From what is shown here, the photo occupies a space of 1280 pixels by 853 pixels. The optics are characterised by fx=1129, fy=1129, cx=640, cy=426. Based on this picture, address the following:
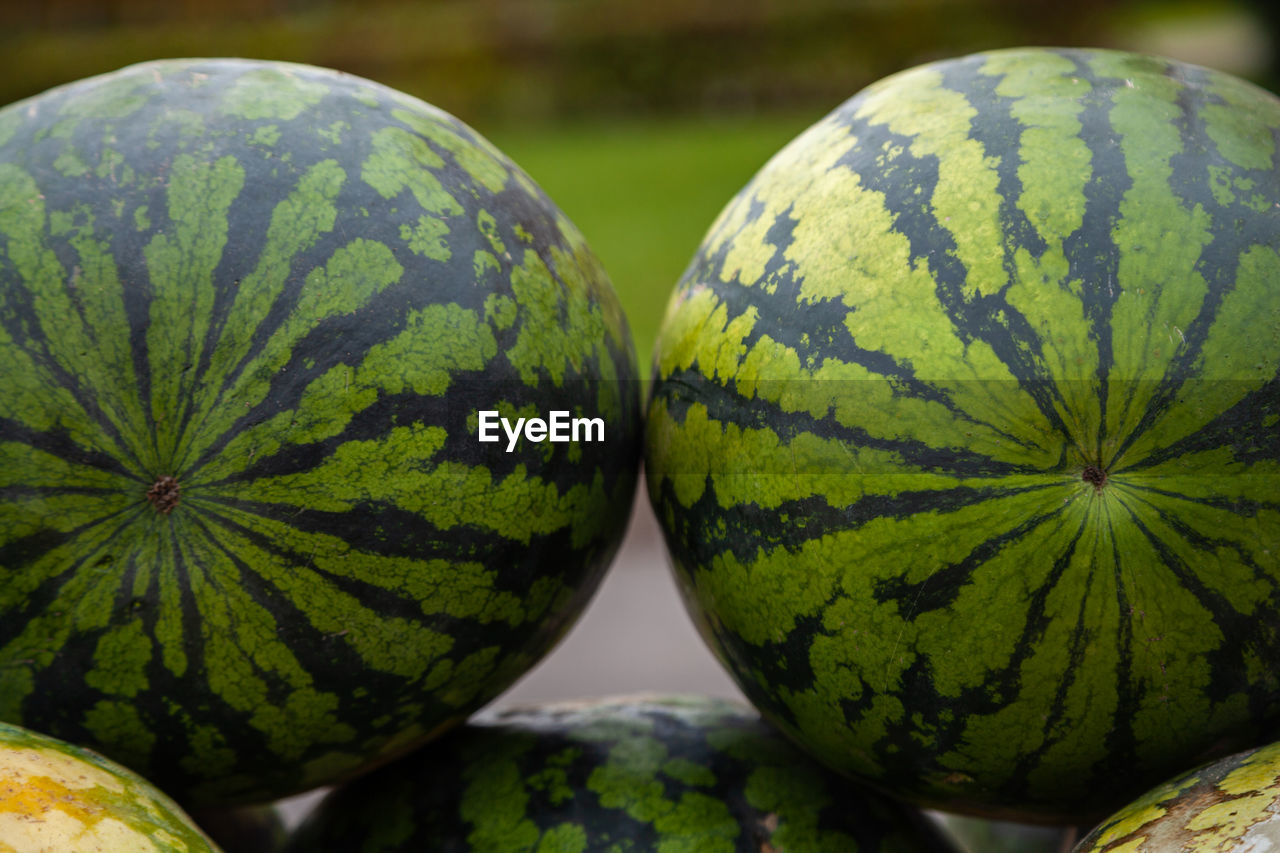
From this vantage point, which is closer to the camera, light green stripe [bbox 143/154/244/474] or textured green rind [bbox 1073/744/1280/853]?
textured green rind [bbox 1073/744/1280/853]

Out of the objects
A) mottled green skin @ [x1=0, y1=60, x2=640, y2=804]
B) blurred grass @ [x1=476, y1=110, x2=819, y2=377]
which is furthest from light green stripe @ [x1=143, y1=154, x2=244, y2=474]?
blurred grass @ [x1=476, y1=110, x2=819, y2=377]

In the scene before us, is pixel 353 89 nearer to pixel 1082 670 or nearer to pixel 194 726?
pixel 194 726

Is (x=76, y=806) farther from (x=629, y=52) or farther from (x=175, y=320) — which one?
(x=629, y=52)

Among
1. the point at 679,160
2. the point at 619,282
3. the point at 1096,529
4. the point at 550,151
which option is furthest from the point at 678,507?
the point at 550,151

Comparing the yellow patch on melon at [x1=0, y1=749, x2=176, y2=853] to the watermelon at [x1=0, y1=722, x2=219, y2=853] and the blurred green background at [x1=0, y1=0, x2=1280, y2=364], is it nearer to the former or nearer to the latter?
the watermelon at [x1=0, y1=722, x2=219, y2=853]

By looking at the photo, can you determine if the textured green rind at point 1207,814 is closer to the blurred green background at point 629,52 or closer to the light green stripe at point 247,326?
the light green stripe at point 247,326

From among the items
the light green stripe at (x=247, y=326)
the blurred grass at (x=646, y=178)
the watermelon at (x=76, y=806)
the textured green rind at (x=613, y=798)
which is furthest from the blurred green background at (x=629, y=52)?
the watermelon at (x=76, y=806)

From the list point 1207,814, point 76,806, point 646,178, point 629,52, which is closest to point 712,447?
point 1207,814
